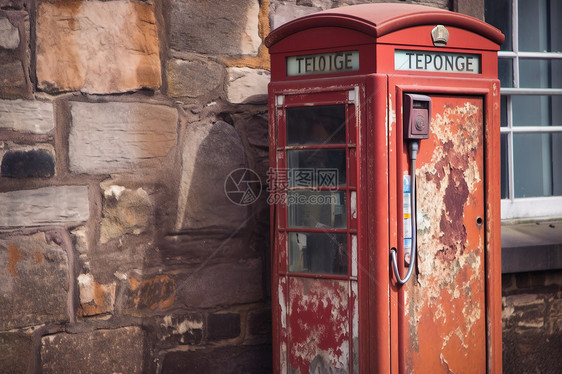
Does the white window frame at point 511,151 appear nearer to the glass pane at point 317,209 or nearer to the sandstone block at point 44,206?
the glass pane at point 317,209

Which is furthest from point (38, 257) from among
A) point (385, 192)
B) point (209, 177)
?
point (385, 192)

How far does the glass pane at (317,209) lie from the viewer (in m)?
3.23

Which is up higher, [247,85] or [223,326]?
[247,85]

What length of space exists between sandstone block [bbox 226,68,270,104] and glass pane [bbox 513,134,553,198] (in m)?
1.89

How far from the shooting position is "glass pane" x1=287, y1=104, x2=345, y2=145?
3183mm

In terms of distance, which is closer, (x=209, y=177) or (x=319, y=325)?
(x=319, y=325)

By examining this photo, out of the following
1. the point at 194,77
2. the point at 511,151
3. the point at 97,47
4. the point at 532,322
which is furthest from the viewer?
the point at 511,151

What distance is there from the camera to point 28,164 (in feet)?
11.0

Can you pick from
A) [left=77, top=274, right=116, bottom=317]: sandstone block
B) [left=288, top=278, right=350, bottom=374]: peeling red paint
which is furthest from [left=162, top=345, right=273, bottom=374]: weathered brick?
[left=288, top=278, right=350, bottom=374]: peeling red paint

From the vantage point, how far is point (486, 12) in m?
4.60

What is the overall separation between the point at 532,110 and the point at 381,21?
6.92 feet

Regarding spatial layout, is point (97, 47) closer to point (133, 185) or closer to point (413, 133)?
point (133, 185)

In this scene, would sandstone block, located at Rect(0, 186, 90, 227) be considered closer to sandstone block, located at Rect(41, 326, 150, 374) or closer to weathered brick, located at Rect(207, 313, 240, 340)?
sandstone block, located at Rect(41, 326, 150, 374)

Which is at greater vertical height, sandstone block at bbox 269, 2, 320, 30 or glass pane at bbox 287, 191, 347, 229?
sandstone block at bbox 269, 2, 320, 30
